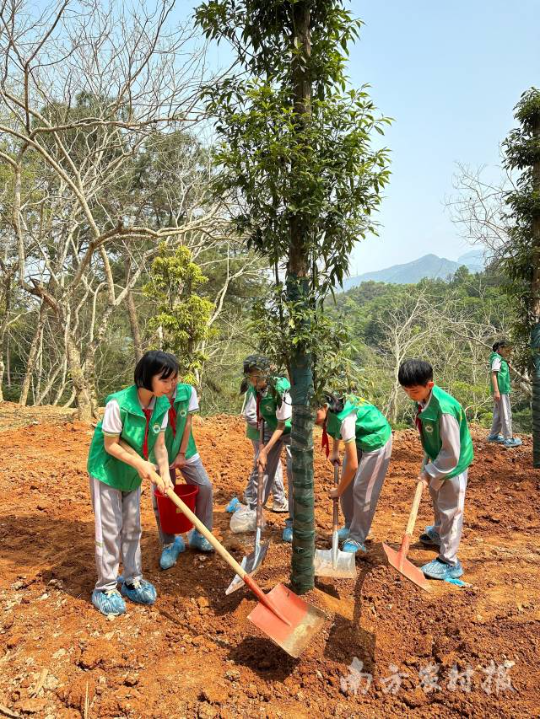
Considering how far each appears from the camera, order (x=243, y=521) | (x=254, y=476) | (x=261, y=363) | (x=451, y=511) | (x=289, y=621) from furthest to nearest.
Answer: (x=254, y=476) → (x=243, y=521) → (x=451, y=511) → (x=261, y=363) → (x=289, y=621)

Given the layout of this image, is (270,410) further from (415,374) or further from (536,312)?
(536,312)

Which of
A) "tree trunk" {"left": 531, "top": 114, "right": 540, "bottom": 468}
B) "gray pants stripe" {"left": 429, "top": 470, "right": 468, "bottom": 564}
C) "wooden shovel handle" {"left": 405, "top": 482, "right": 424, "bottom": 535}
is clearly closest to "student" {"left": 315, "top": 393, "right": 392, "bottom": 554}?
"gray pants stripe" {"left": 429, "top": 470, "right": 468, "bottom": 564}

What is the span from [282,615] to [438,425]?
60.9 inches

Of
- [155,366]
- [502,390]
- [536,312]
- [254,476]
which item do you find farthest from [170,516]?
[502,390]

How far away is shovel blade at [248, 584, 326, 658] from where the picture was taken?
2.52 metres

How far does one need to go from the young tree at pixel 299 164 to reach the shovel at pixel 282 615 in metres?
0.32

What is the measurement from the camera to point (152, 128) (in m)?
8.11

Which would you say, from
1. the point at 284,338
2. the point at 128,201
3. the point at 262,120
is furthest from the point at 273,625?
the point at 128,201

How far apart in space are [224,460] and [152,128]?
5529 millimetres

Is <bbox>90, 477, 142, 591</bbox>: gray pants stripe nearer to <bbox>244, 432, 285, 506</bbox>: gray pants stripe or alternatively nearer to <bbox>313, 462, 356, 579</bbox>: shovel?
<bbox>313, 462, 356, 579</bbox>: shovel

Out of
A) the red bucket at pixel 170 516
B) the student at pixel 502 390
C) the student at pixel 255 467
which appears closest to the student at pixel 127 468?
the red bucket at pixel 170 516

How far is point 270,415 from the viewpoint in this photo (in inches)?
168

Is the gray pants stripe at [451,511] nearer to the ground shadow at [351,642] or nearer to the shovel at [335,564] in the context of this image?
the shovel at [335,564]

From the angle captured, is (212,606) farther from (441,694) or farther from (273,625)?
(441,694)
